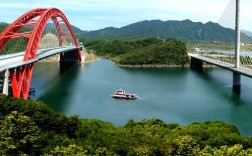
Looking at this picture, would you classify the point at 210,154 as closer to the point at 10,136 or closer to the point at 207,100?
the point at 10,136

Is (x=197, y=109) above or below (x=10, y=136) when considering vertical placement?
below

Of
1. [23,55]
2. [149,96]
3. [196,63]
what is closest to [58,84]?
[23,55]

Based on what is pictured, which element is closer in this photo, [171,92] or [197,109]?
[197,109]

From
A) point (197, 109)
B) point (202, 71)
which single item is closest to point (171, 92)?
point (197, 109)

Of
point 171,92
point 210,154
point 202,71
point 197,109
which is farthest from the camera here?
point 202,71

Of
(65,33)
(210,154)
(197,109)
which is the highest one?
(65,33)

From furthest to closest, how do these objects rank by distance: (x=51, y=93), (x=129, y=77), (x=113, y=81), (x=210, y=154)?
(x=129, y=77), (x=113, y=81), (x=51, y=93), (x=210, y=154)

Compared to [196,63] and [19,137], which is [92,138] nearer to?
[19,137]
